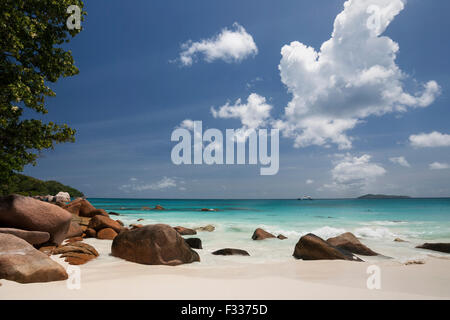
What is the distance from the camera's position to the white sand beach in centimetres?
333

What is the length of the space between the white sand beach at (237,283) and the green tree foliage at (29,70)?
13.4 feet

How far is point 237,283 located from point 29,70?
809 centimetres

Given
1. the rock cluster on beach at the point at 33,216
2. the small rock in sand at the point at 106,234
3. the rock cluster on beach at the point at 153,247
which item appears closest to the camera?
the rock cluster on beach at the point at 153,247

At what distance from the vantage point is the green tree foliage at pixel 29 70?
6.04 meters

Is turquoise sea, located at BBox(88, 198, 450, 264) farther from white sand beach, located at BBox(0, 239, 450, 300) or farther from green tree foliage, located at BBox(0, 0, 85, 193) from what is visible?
green tree foliage, located at BBox(0, 0, 85, 193)

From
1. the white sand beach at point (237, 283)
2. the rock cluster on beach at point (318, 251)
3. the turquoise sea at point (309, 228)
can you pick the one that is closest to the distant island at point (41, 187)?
the turquoise sea at point (309, 228)

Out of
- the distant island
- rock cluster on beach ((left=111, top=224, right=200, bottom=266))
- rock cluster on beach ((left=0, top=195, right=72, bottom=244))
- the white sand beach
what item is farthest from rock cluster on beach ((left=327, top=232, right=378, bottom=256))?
the distant island

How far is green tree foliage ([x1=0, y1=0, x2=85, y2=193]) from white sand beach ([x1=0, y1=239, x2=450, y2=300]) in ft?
13.4

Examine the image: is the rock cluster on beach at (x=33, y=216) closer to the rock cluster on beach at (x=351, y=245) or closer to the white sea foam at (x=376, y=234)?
the rock cluster on beach at (x=351, y=245)

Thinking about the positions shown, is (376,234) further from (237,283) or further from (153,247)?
(153,247)
